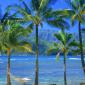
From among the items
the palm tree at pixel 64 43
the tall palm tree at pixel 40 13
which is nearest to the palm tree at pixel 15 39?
the tall palm tree at pixel 40 13

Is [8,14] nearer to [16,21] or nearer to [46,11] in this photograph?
[16,21]

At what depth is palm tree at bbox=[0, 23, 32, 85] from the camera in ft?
106

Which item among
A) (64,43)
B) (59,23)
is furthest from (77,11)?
(64,43)

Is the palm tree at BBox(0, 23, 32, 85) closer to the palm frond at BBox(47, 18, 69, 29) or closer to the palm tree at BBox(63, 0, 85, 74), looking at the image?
the palm frond at BBox(47, 18, 69, 29)

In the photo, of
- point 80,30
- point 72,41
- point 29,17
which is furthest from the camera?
point 72,41

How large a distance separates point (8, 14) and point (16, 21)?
3.86 feet

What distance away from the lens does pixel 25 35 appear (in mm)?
34438

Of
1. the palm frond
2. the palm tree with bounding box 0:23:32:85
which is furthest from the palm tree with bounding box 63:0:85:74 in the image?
the palm tree with bounding box 0:23:32:85

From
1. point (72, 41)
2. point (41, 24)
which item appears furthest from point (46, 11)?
point (72, 41)

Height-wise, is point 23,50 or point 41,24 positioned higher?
point 41,24

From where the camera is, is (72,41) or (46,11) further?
(72,41)

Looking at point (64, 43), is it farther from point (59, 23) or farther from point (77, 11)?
point (59, 23)

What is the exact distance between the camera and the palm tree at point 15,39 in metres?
32.3

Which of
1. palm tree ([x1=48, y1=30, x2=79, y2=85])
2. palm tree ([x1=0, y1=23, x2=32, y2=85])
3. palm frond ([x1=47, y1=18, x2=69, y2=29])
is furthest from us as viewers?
palm tree ([x1=48, y1=30, x2=79, y2=85])
